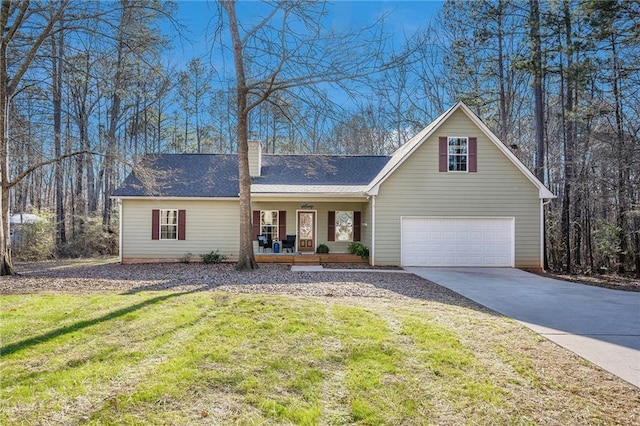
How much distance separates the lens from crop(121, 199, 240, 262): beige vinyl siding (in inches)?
568

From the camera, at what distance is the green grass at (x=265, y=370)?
9.39 feet

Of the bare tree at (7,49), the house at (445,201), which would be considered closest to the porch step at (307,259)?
the house at (445,201)

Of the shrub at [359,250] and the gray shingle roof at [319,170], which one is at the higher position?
the gray shingle roof at [319,170]

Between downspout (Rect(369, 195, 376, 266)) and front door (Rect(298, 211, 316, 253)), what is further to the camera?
front door (Rect(298, 211, 316, 253))

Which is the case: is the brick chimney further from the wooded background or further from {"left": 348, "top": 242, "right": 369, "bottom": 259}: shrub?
{"left": 348, "top": 242, "right": 369, "bottom": 259}: shrub

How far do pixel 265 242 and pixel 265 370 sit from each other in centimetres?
1127

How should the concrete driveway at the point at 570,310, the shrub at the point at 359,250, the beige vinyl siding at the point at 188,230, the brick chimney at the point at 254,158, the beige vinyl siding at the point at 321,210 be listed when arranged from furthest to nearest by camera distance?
the brick chimney at the point at 254,158
the beige vinyl siding at the point at 321,210
the beige vinyl siding at the point at 188,230
the shrub at the point at 359,250
the concrete driveway at the point at 570,310

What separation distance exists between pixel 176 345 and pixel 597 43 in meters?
16.8

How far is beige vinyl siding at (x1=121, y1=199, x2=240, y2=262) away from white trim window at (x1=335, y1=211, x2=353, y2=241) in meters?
4.22

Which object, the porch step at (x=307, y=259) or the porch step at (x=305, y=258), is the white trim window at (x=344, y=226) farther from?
the porch step at (x=307, y=259)

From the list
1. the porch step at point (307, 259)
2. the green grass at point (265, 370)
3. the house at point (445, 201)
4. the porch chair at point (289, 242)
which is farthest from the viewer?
the porch chair at point (289, 242)

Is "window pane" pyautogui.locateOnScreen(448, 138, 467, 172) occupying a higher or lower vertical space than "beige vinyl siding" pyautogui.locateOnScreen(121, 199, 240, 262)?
higher

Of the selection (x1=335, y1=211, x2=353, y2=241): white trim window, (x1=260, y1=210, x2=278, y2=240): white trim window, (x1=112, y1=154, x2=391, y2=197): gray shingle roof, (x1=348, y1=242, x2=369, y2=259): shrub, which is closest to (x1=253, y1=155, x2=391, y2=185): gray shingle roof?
(x1=112, y1=154, x2=391, y2=197): gray shingle roof

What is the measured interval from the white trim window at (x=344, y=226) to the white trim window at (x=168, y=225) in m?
6.63
